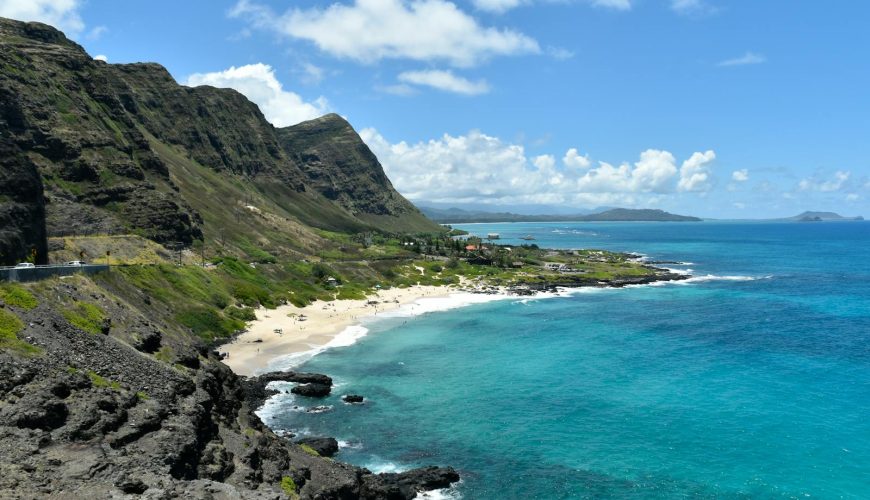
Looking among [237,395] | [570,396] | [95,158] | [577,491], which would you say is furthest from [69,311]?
[95,158]

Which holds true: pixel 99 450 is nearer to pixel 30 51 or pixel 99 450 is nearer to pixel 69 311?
pixel 69 311

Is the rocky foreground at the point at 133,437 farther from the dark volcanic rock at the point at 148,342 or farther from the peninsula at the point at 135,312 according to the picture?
the dark volcanic rock at the point at 148,342

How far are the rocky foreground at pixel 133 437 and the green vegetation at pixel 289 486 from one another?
10 cm

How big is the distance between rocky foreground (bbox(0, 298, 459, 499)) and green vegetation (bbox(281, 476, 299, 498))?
0.32 feet

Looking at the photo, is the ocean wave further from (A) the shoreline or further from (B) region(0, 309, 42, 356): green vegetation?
(A) the shoreline

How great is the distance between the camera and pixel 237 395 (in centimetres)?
5503

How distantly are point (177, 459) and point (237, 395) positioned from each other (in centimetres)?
2495

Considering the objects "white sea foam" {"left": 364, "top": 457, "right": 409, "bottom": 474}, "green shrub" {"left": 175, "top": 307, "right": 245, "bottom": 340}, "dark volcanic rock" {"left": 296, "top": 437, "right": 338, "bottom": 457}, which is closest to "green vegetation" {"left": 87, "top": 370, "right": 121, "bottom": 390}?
"dark volcanic rock" {"left": 296, "top": 437, "right": 338, "bottom": 457}

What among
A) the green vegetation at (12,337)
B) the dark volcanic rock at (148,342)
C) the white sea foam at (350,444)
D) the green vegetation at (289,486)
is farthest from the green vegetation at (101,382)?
the white sea foam at (350,444)

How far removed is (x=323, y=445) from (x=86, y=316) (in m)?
22.8

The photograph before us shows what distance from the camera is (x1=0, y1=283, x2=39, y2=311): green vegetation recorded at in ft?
131

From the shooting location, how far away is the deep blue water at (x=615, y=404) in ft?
152

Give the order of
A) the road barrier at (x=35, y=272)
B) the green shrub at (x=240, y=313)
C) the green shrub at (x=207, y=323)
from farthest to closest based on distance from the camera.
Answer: the green shrub at (x=240, y=313), the green shrub at (x=207, y=323), the road barrier at (x=35, y=272)

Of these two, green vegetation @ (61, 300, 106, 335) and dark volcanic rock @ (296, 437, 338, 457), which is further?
dark volcanic rock @ (296, 437, 338, 457)
